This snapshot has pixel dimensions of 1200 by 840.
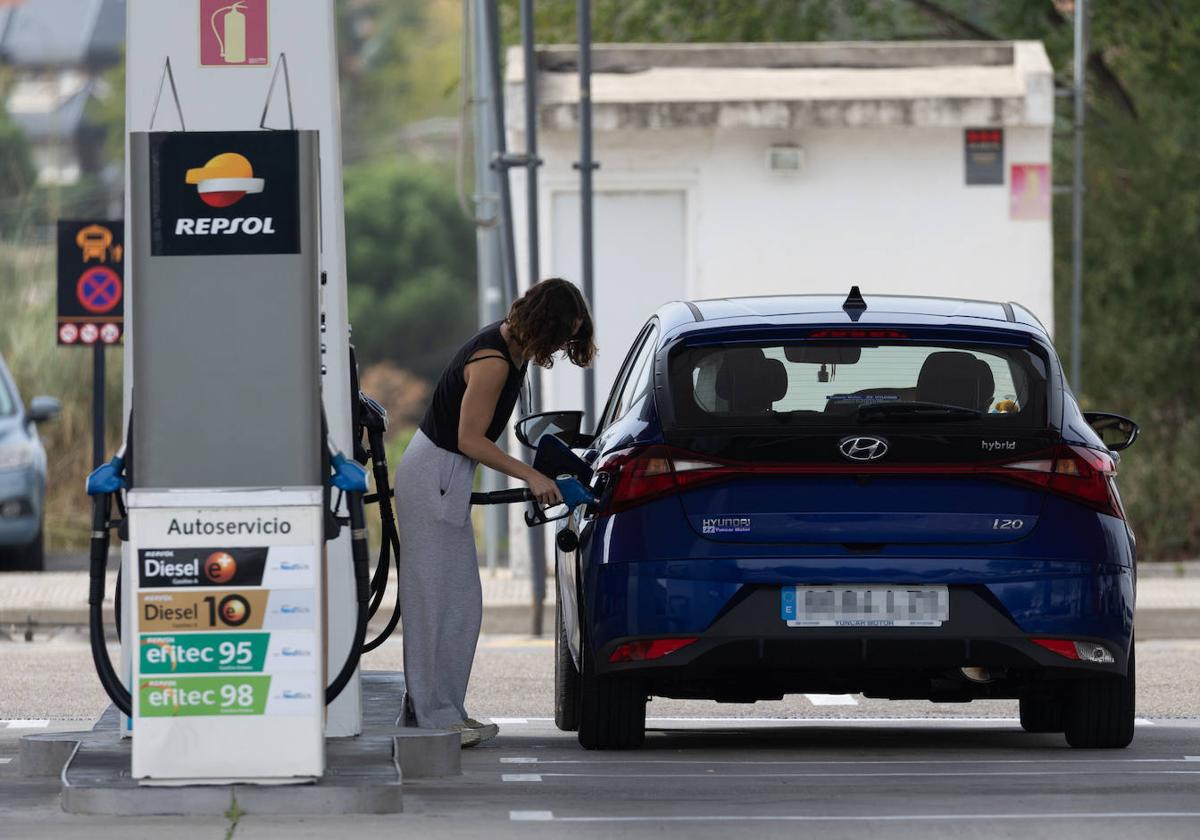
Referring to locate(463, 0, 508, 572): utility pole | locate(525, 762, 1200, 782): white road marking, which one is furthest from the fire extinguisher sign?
locate(463, 0, 508, 572): utility pole

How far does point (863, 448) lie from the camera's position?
807 centimetres

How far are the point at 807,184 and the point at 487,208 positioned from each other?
245cm

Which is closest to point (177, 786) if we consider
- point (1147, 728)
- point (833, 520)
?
point (833, 520)

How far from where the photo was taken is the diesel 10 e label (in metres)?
6.80

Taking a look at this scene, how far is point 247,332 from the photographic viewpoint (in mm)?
6840

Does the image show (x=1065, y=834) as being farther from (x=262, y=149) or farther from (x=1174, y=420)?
(x=1174, y=420)

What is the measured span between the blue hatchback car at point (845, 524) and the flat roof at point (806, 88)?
10502 millimetres

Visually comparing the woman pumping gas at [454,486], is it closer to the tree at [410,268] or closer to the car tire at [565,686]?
the car tire at [565,686]

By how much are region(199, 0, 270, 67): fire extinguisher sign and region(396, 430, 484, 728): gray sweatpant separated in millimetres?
1471

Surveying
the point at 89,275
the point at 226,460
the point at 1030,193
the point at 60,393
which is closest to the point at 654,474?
the point at 226,460

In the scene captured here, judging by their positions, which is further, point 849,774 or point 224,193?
point 849,774

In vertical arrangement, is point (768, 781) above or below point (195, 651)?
below

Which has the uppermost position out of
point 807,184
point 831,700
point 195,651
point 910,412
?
point 807,184

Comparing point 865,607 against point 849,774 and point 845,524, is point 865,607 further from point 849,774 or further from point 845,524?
point 849,774
